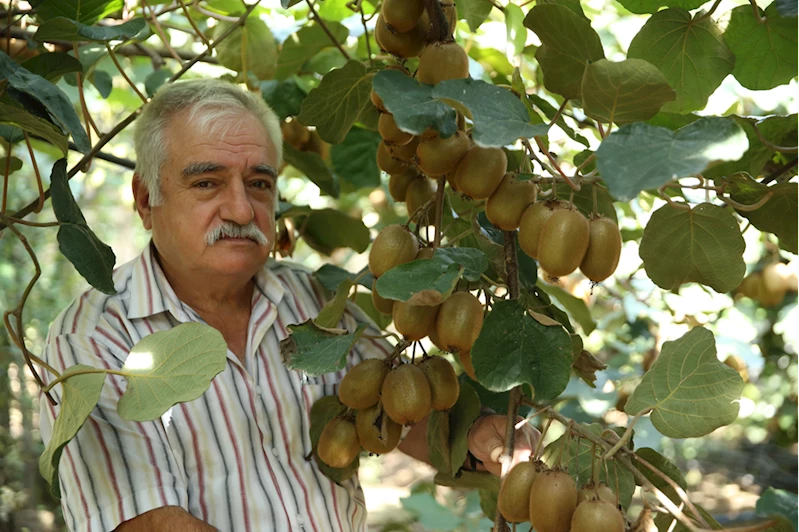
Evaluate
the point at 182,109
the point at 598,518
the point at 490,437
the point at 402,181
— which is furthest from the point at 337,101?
the point at 598,518

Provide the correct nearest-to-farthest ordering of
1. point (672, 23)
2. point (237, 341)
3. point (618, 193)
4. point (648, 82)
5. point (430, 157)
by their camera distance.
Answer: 1. point (618, 193)
2. point (648, 82)
3. point (430, 157)
4. point (672, 23)
5. point (237, 341)

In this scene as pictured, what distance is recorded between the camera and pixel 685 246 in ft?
4.25

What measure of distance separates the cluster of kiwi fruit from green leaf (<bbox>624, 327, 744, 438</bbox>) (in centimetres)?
17

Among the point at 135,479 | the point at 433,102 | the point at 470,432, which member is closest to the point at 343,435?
the point at 470,432

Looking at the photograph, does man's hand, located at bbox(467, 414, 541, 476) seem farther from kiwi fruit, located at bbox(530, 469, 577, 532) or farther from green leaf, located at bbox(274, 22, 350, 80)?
green leaf, located at bbox(274, 22, 350, 80)

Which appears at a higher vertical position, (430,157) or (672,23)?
(672,23)

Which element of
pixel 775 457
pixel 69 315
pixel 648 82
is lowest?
pixel 775 457

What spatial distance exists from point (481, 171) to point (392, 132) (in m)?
0.18

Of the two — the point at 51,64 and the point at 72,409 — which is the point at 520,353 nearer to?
the point at 72,409

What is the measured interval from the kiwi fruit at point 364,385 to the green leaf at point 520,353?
10.3 inches

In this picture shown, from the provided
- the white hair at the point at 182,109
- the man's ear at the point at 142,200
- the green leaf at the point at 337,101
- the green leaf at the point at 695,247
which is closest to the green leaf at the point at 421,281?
the green leaf at the point at 695,247

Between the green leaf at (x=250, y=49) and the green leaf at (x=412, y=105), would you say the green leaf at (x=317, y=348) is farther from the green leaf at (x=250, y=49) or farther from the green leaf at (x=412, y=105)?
the green leaf at (x=250, y=49)

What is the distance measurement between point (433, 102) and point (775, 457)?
13.2ft

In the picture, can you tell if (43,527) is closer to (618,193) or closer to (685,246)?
(685,246)
